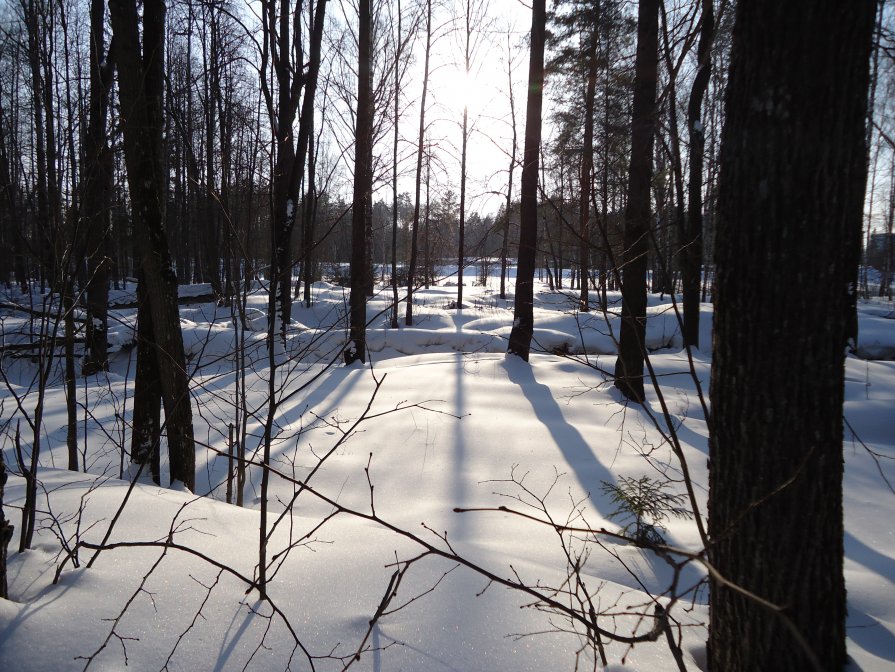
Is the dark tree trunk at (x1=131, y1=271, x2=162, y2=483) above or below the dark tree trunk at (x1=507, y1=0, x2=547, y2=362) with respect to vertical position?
below

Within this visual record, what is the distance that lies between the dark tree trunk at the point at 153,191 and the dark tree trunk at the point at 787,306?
2821mm

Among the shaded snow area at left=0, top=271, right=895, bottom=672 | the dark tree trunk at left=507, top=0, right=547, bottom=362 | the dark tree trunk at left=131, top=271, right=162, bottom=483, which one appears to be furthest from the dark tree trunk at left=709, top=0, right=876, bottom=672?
the dark tree trunk at left=507, top=0, right=547, bottom=362

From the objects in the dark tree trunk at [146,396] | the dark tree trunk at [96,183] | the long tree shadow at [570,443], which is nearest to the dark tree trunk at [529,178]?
the long tree shadow at [570,443]

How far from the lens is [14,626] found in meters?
1.23

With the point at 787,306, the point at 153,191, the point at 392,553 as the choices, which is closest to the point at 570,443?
the point at 392,553

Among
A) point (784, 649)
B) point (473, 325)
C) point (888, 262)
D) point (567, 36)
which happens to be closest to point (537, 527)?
point (784, 649)

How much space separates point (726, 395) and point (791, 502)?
278mm

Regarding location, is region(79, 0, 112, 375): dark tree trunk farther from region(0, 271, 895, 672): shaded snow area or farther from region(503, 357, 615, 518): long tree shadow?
region(503, 357, 615, 518): long tree shadow

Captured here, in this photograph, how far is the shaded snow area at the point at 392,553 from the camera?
1258 millimetres

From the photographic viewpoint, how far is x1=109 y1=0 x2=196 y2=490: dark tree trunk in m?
2.99

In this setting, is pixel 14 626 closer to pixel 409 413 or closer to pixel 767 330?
Answer: pixel 767 330

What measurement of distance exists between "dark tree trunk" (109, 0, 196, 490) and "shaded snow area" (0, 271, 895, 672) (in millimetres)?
350

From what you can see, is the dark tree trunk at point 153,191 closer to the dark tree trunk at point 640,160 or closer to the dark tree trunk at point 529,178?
the dark tree trunk at point 640,160

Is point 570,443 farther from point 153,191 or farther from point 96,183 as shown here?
point 96,183
